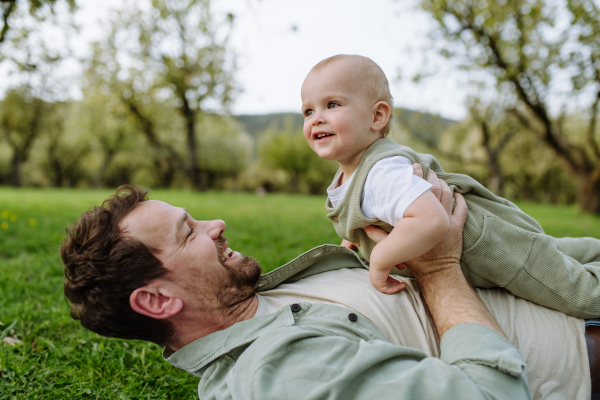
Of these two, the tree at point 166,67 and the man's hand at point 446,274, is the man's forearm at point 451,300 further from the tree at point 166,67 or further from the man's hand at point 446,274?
the tree at point 166,67

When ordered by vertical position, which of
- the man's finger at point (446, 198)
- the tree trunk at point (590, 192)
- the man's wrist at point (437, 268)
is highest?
the man's finger at point (446, 198)

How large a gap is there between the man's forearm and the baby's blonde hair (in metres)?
0.89

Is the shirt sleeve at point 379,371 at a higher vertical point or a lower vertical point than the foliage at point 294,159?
higher

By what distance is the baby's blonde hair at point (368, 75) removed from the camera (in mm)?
2102

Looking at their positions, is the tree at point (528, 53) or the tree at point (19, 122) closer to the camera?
the tree at point (528, 53)

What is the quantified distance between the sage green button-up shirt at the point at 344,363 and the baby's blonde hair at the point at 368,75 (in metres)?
1.20

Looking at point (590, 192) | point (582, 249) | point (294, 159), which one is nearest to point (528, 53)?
point (590, 192)

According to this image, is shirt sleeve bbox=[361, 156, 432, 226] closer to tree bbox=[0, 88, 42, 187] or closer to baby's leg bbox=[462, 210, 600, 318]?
baby's leg bbox=[462, 210, 600, 318]

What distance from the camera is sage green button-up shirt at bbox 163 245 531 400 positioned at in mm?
1352

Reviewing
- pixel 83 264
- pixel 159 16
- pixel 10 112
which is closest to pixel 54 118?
pixel 10 112

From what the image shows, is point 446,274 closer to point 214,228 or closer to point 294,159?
point 214,228

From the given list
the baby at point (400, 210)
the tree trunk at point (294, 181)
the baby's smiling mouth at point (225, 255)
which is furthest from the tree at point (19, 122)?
the baby at point (400, 210)

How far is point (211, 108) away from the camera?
2350 centimetres

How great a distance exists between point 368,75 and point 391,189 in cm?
72
